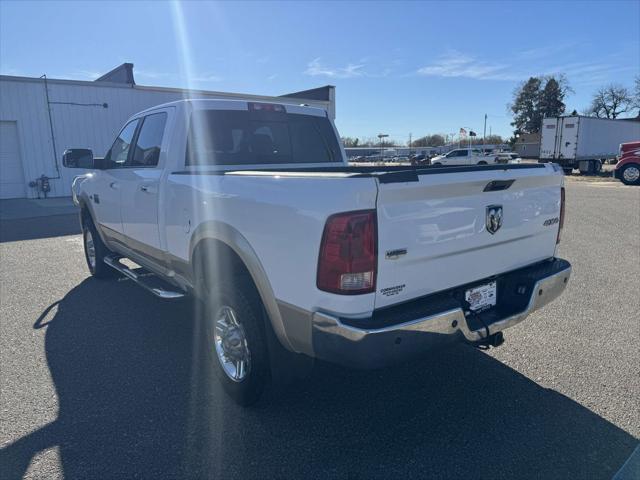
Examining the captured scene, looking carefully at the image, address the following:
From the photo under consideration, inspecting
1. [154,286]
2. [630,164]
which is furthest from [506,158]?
[154,286]

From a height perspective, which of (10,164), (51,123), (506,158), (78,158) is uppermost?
(51,123)

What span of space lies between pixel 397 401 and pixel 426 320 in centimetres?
109

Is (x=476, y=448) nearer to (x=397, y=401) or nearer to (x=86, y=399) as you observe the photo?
(x=397, y=401)

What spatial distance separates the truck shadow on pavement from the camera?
102 inches

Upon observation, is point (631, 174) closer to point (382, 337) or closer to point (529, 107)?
point (382, 337)

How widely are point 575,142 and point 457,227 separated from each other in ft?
104

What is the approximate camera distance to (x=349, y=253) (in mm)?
2305

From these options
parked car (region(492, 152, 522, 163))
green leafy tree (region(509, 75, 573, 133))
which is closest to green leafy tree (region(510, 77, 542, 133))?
green leafy tree (region(509, 75, 573, 133))

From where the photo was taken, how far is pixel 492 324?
289 cm

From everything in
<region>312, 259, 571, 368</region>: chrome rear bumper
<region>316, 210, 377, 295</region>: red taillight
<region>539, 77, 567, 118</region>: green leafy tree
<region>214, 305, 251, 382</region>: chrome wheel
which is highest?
<region>539, 77, 567, 118</region>: green leafy tree

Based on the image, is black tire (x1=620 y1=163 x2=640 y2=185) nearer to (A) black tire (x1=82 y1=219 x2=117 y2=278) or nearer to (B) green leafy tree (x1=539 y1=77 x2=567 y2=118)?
(A) black tire (x1=82 y1=219 x2=117 y2=278)

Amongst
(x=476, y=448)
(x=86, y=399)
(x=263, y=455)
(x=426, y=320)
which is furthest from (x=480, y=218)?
(x=86, y=399)

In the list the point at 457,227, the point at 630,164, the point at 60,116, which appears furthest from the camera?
the point at 630,164

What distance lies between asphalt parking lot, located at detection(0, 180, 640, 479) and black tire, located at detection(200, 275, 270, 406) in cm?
15
